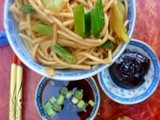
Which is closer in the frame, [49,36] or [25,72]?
[49,36]

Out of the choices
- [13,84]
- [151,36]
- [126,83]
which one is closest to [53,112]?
[13,84]

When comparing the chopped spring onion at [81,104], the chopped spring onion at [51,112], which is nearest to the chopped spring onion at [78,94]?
the chopped spring onion at [81,104]

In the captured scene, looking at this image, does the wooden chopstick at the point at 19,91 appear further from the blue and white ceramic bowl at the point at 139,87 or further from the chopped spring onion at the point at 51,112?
the blue and white ceramic bowl at the point at 139,87

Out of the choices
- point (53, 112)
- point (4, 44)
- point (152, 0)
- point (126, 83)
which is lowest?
point (53, 112)

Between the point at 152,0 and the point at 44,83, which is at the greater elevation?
the point at 152,0

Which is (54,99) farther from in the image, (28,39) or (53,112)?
(28,39)

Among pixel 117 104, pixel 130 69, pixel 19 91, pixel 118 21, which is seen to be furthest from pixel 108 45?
pixel 19 91

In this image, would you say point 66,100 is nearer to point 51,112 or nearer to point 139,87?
point 51,112
